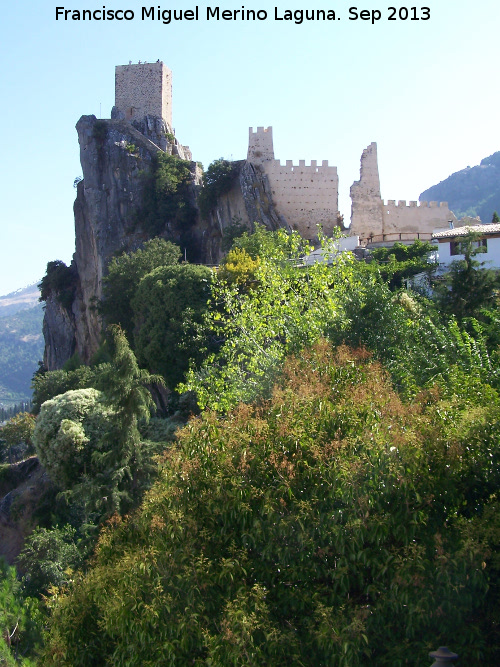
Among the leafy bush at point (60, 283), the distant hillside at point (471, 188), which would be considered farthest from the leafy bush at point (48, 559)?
the distant hillside at point (471, 188)

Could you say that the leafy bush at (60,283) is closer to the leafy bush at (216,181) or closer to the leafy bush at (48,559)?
the leafy bush at (216,181)

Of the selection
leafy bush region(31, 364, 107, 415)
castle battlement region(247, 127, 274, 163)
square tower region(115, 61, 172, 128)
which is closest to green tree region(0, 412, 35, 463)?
leafy bush region(31, 364, 107, 415)

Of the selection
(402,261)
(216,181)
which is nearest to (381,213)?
(216,181)

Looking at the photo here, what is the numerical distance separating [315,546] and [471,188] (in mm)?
137305

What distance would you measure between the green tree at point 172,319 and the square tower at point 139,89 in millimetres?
26999

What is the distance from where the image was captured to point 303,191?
4588 centimetres

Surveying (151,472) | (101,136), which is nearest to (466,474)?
(151,472)

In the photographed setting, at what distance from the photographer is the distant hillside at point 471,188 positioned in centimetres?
13238

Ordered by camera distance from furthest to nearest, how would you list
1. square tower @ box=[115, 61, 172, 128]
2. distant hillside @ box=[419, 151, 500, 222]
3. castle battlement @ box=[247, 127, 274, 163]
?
distant hillside @ box=[419, 151, 500, 222] < square tower @ box=[115, 61, 172, 128] < castle battlement @ box=[247, 127, 274, 163]

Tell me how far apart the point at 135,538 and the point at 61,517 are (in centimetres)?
1288

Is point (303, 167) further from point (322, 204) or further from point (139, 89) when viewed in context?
point (139, 89)

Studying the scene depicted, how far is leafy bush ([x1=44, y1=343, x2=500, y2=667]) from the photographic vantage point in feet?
28.5

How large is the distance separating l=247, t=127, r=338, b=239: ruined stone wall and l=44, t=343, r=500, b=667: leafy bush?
35338mm

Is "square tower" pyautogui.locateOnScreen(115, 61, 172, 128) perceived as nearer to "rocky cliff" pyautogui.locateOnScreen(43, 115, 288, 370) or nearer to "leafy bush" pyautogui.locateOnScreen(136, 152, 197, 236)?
"rocky cliff" pyautogui.locateOnScreen(43, 115, 288, 370)
